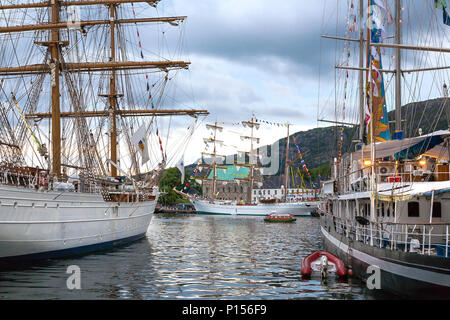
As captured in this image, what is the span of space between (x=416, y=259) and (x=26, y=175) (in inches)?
697

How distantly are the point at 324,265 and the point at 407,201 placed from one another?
4.20m

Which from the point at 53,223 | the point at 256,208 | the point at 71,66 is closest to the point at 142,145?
A: the point at 71,66

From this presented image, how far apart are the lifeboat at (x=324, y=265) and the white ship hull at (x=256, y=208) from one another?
91398 mm

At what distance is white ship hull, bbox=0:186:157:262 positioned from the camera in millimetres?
21562

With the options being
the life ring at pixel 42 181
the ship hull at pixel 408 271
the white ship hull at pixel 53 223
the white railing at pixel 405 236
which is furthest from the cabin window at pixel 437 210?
the life ring at pixel 42 181

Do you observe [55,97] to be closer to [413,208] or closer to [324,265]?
[324,265]

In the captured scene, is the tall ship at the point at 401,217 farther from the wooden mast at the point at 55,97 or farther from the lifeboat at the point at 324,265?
the wooden mast at the point at 55,97

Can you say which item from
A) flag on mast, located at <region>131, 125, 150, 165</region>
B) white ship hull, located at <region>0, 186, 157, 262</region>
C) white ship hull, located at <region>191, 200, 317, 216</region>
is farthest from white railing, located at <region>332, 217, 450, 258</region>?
white ship hull, located at <region>191, 200, 317, 216</region>

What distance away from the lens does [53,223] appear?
24312 mm

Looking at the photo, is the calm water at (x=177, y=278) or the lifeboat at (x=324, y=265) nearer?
the calm water at (x=177, y=278)

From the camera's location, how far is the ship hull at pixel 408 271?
13.5 meters

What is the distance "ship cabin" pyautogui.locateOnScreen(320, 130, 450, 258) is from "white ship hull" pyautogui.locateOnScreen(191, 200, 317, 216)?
87.9 meters

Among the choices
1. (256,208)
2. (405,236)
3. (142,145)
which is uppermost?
(142,145)
